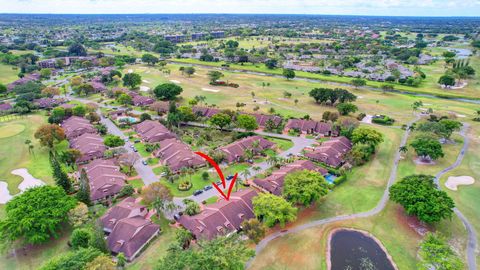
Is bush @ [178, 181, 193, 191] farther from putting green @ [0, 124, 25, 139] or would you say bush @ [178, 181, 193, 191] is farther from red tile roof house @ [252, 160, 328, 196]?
putting green @ [0, 124, 25, 139]

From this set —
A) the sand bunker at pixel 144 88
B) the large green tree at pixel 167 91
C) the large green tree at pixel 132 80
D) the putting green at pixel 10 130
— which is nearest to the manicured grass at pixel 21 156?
the putting green at pixel 10 130

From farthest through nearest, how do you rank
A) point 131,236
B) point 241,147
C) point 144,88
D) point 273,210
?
point 144,88, point 241,147, point 273,210, point 131,236

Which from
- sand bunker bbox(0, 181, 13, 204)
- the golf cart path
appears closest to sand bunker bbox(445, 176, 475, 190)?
the golf cart path

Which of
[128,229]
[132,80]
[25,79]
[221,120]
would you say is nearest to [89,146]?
[221,120]

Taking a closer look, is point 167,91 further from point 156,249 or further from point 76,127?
point 156,249

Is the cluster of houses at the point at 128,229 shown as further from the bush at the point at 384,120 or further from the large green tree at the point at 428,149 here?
the bush at the point at 384,120

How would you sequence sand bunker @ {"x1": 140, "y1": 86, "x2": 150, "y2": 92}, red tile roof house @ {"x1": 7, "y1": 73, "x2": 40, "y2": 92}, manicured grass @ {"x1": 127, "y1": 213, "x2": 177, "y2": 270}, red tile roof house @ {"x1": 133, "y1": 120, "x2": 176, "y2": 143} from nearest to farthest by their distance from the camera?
manicured grass @ {"x1": 127, "y1": 213, "x2": 177, "y2": 270} < red tile roof house @ {"x1": 133, "y1": 120, "x2": 176, "y2": 143} < red tile roof house @ {"x1": 7, "y1": 73, "x2": 40, "y2": 92} < sand bunker @ {"x1": 140, "y1": 86, "x2": 150, "y2": 92}

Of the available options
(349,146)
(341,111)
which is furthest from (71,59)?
(349,146)
